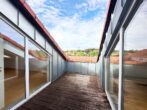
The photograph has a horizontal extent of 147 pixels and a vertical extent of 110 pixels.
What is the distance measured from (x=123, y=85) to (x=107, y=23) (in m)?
1.55

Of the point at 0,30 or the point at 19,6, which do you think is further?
the point at 19,6

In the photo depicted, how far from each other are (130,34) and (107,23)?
1112 millimetres

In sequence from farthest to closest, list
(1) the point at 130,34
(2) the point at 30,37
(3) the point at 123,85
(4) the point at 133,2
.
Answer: (2) the point at 30,37
(3) the point at 123,85
(1) the point at 130,34
(4) the point at 133,2

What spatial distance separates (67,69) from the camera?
25.8 ft

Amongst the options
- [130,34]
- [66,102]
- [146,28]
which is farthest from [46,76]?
[146,28]

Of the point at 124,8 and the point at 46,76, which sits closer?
the point at 124,8

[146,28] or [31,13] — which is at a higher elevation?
[31,13]

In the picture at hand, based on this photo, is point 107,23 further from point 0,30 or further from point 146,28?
point 0,30

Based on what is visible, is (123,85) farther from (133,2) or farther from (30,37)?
(30,37)

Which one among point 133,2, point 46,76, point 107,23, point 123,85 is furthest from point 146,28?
point 46,76

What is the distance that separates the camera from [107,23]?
2680 mm

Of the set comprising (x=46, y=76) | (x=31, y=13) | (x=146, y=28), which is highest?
(x=31, y=13)

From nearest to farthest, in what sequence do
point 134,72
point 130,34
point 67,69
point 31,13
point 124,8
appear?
point 124,8 → point 130,34 → point 134,72 → point 31,13 → point 67,69

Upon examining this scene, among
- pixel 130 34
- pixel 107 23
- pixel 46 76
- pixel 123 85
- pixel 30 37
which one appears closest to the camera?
pixel 130 34
